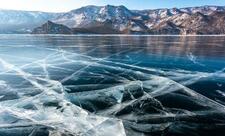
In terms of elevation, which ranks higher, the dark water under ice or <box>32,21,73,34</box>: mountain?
the dark water under ice

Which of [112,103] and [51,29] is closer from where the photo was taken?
[112,103]

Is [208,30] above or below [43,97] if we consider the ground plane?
below

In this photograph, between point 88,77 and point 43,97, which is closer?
point 43,97

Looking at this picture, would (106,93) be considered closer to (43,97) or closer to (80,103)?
(80,103)

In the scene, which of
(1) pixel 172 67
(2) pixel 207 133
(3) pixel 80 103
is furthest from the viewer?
(1) pixel 172 67

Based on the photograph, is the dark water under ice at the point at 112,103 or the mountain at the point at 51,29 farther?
the mountain at the point at 51,29

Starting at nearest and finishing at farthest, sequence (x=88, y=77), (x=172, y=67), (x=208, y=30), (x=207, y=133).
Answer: (x=207, y=133) < (x=88, y=77) < (x=172, y=67) < (x=208, y=30)

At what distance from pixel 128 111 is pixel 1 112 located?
2653 mm

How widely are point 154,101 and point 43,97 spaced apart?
273cm

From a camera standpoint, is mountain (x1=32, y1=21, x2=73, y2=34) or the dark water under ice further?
mountain (x1=32, y1=21, x2=73, y2=34)

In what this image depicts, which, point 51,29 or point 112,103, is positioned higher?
point 112,103

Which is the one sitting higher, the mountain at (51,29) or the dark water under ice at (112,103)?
the dark water under ice at (112,103)

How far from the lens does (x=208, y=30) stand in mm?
118125

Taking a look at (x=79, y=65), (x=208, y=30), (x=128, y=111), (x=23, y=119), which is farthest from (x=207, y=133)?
(x=208, y=30)
